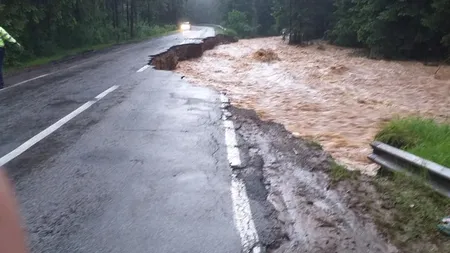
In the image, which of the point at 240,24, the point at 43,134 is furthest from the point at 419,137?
the point at 240,24

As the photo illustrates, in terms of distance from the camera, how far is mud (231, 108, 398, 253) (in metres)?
4.14

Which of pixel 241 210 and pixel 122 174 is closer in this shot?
pixel 241 210

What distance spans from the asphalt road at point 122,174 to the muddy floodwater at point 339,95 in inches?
71.6

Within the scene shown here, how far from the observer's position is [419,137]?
668cm

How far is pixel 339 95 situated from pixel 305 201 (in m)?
9.72

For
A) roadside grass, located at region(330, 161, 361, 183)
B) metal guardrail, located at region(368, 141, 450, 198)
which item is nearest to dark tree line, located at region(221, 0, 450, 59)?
metal guardrail, located at region(368, 141, 450, 198)

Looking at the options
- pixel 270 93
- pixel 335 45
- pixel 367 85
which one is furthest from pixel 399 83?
pixel 335 45

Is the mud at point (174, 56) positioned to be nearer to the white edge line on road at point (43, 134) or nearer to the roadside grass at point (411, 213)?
the white edge line on road at point (43, 134)

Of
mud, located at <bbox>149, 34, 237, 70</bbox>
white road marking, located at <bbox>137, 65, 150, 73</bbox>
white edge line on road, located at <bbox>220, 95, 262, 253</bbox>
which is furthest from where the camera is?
mud, located at <bbox>149, 34, 237, 70</bbox>

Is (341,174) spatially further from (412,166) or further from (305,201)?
(305,201)

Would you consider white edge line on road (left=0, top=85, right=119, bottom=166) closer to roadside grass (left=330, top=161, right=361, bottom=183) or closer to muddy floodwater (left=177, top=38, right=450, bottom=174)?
muddy floodwater (left=177, top=38, right=450, bottom=174)

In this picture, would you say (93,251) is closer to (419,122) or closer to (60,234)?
(60,234)

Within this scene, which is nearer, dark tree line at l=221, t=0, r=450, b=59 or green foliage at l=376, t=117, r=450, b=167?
green foliage at l=376, t=117, r=450, b=167

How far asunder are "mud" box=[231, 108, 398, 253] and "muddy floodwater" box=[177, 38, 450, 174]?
69cm
